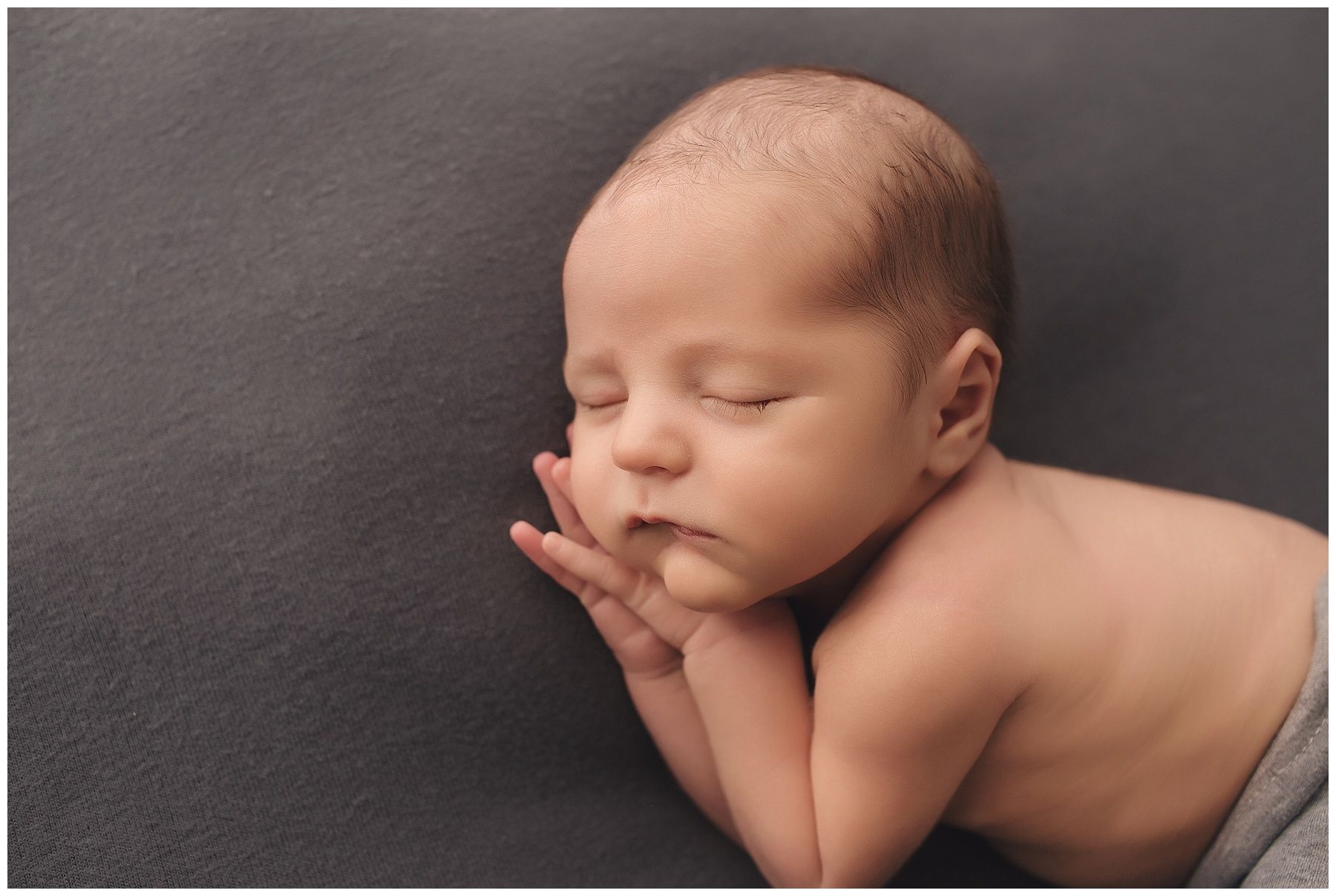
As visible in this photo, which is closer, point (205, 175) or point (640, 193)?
point (640, 193)

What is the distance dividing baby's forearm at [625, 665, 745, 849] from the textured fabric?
436 millimetres

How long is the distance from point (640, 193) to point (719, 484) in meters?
0.23

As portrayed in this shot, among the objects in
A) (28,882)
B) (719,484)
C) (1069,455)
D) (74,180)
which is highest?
(74,180)

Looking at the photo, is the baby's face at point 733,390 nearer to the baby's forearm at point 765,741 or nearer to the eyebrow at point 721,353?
the eyebrow at point 721,353

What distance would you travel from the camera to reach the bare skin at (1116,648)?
2.81 ft

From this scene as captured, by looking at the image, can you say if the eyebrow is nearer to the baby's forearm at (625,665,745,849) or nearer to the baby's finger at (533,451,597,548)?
the baby's finger at (533,451,597,548)

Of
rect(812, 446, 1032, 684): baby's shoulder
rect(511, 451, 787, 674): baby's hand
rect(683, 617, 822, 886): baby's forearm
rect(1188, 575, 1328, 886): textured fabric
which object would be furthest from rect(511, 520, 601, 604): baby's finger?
rect(1188, 575, 1328, 886): textured fabric

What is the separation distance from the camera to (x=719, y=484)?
0.78 metres

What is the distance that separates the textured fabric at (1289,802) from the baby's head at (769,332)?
38 cm

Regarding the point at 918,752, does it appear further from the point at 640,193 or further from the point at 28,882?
the point at 28,882

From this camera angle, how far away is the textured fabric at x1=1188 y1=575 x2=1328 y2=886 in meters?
0.88

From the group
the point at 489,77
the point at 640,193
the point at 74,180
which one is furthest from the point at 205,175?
the point at 640,193

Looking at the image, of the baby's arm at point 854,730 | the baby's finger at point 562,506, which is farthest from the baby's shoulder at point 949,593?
the baby's finger at point 562,506

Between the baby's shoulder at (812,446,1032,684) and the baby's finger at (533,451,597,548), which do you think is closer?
the baby's shoulder at (812,446,1032,684)
